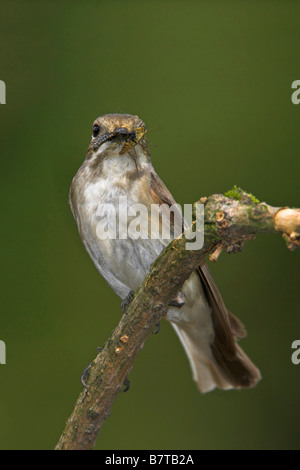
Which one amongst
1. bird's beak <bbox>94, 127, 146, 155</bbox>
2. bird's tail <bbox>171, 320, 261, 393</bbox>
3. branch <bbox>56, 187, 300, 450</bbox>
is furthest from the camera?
bird's tail <bbox>171, 320, 261, 393</bbox>

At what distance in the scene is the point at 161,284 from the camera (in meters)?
2.16

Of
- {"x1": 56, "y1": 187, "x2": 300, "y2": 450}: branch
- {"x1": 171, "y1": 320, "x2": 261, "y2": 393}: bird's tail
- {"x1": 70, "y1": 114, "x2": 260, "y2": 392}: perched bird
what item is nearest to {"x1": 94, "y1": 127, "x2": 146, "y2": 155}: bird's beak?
{"x1": 70, "y1": 114, "x2": 260, "y2": 392}: perched bird

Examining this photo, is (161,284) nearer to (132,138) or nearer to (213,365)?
(132,138)

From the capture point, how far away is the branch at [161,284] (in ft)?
5.93

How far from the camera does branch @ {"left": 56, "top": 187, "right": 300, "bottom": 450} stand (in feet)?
5.93

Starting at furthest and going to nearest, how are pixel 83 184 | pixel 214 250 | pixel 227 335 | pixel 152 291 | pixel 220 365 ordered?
pixel 220 365 → pixel 227 335 → pixel 83 184 → pixel 152 291 → pixel 214 250

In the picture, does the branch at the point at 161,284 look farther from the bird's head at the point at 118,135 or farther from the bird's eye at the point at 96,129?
the bird's eye at the point at 96,129

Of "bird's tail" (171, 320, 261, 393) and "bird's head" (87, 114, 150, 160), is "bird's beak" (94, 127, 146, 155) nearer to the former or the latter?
"bird's head" (87, 114, 150, 160)

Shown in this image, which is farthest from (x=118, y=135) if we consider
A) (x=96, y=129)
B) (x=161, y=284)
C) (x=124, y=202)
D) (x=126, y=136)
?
(x=161, y=284)

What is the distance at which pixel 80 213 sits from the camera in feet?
9.95

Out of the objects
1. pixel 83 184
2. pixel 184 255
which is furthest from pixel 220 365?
pixel 184 255

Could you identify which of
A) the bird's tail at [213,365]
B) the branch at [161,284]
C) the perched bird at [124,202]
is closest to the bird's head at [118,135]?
the perched bird at [124,202]
